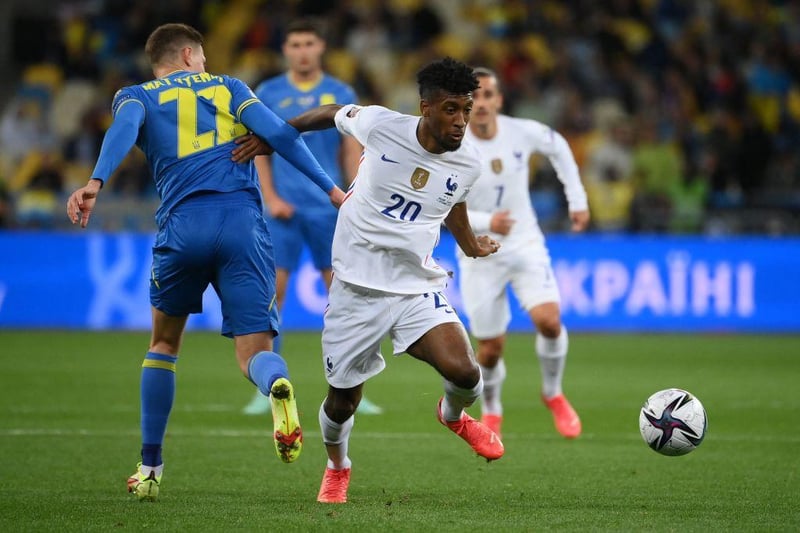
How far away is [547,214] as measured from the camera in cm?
1764

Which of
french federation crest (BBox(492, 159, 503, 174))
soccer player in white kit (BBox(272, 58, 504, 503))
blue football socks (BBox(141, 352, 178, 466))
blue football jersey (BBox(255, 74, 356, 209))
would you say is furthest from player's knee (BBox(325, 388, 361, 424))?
blue football jersey (BBox(255, 74, 356, 209))

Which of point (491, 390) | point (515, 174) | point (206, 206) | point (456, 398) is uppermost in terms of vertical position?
point (206, 206)

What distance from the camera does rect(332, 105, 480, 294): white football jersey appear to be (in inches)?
235

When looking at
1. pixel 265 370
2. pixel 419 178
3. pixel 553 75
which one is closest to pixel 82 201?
pixel 265 370

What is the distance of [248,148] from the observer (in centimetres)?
607

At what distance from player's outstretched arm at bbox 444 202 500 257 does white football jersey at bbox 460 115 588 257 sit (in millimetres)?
2408

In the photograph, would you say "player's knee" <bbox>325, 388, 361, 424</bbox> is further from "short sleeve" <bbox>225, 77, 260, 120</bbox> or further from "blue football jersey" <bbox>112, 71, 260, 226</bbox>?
"short sleeve" <bbox>225, 77, 260, 120</bbox>

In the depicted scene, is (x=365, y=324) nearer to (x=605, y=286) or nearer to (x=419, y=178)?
(x=419, y=178)

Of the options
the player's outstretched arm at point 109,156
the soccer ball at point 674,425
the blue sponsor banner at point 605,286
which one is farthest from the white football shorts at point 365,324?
the blue sponsor banner at point 605,286

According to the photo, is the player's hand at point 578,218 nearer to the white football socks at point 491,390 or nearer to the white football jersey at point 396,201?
the white football socks at point 491,390

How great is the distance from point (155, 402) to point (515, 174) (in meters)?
3.51

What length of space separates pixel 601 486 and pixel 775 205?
1162cm

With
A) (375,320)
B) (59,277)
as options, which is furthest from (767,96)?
(375,320)

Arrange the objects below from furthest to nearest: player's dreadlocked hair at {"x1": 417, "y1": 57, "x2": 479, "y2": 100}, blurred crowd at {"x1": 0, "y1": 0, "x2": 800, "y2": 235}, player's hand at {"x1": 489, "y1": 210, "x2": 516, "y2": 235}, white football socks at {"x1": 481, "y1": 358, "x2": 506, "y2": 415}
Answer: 1. blurred crowd at {"x1": 0, "y1": 0, "x2": 800, "y2": 235}
2. white football socks at {"x1": 481, "y1": 358, "x2": 506, "y2": 415}
3. player's hand at {"x1": 489, "y1": 210, "x2": 516, "y2": 235}
4. player's dreadlocked hair at {"x1": 417, "y1": 57, "x2": 479, "y2": 100}
